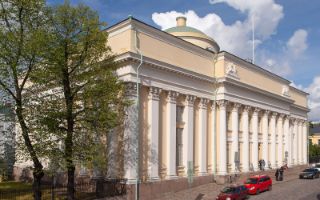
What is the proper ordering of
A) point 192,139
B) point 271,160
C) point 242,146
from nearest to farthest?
point 192,139 → point 242,146 → point 271,160

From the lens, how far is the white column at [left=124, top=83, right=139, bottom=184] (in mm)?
26609

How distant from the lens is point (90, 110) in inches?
891

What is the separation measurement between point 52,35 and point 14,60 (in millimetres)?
2437

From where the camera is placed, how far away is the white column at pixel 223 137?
35.2 meters

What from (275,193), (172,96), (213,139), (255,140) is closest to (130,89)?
(172,96)

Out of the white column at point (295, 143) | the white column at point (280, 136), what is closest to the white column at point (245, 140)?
the white column at point (280, 136)

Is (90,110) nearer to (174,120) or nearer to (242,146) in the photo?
(174,120)

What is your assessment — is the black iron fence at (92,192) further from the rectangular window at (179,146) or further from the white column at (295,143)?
the white column at (295,143)

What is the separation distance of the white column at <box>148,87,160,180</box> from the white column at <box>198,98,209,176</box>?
20.3ft

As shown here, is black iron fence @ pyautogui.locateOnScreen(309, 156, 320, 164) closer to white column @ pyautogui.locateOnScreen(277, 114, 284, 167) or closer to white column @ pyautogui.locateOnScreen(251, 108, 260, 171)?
white column @ pyautogui.locateOnScreen(277, 114, 284, 167)

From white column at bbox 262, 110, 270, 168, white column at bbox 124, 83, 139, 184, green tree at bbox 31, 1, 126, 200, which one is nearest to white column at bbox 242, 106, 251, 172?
white column at bbox 262, 110, 270, 168

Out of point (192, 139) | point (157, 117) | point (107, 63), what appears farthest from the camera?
point (192, 139)

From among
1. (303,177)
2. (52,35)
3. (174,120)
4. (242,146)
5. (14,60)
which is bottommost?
(303,177)

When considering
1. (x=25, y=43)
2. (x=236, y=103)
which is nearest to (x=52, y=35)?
(x=25, y=43)
